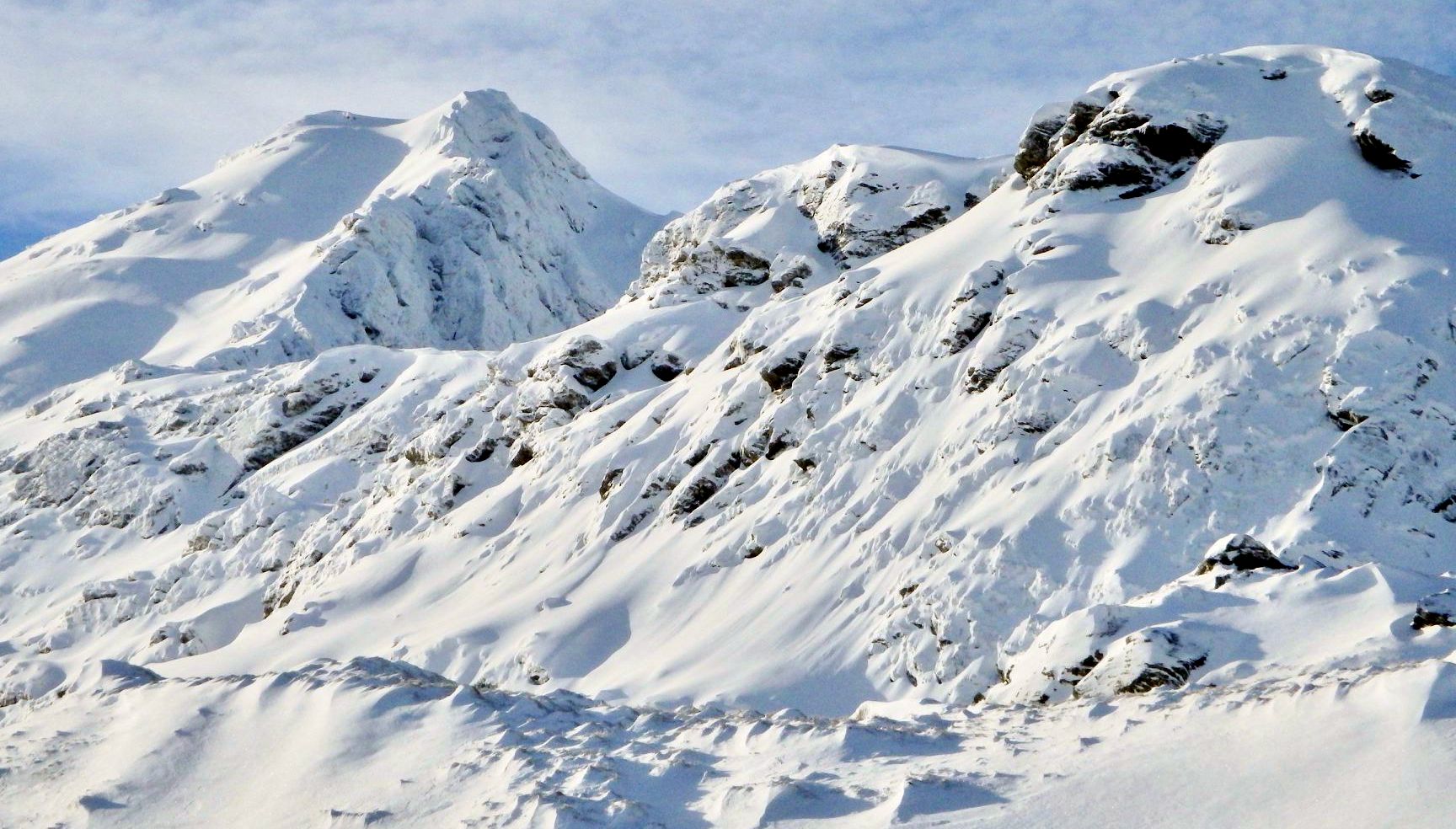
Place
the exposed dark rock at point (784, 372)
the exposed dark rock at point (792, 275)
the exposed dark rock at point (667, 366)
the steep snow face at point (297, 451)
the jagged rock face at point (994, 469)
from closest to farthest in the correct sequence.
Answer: the jagged rock face at point (994, 469) < the exposed dark rock at point (784, 372) < the steep snow face at point (297, 451) < the exposed dark rock at point (667, 366) < the exposed dark rock at point (792, 275)

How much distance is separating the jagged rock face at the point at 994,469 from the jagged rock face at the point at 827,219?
1.55 m

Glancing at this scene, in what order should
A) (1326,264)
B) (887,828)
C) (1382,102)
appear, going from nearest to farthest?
(887,828) → (1326,264) → (1382,102)

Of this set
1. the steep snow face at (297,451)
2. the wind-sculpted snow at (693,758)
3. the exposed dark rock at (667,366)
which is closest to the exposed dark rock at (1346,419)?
the wind-sculpted snow at (693,758)

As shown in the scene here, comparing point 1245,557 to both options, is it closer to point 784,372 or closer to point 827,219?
point 784,372

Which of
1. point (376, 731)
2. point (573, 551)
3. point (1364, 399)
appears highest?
point (376, 731)

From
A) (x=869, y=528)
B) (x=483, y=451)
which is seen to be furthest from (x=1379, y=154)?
(x=483, y=451)

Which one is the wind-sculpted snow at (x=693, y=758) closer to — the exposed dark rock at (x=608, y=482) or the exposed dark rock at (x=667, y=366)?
the exposed dark rock at (x=608, y=482)

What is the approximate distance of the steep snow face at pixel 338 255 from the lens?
259 ft

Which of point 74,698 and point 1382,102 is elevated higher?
point 1382,102

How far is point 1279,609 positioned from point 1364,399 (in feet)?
34.4

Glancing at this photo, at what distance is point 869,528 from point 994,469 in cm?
270

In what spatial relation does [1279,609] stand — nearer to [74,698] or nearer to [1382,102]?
[74,698]

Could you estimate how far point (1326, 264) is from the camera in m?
23.5

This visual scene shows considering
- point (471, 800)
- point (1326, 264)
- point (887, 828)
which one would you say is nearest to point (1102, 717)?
point (887, 828)
